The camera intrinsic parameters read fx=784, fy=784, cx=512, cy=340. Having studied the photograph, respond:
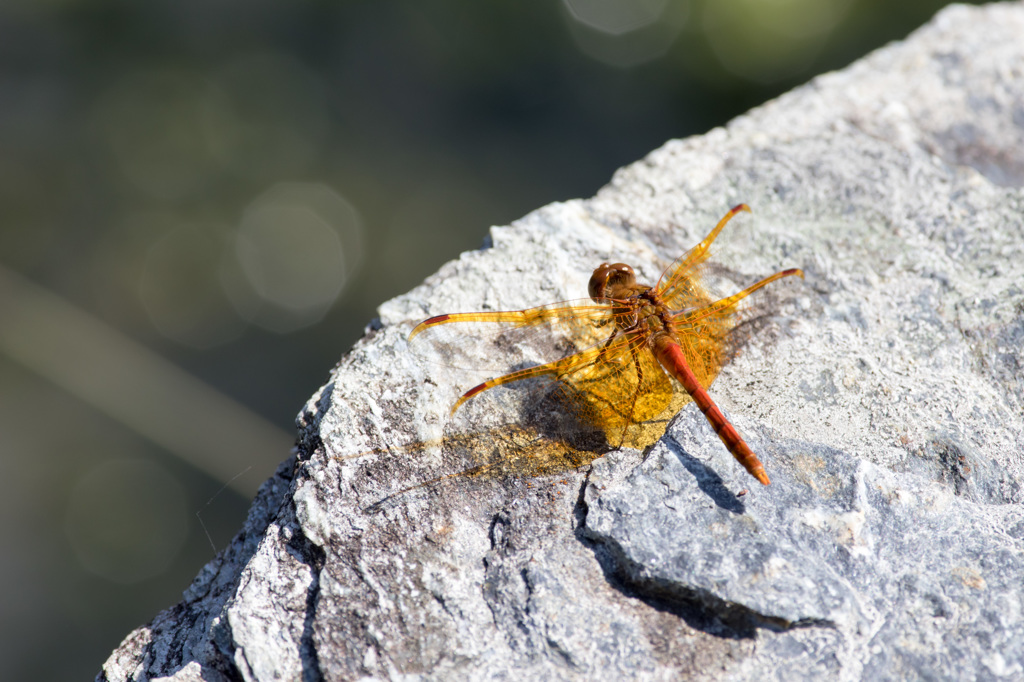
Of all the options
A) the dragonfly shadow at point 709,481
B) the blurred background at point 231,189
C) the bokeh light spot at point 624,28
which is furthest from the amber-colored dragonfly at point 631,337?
the bokeh light spot at point 624,28

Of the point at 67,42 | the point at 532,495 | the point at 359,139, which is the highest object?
the point at 67,42

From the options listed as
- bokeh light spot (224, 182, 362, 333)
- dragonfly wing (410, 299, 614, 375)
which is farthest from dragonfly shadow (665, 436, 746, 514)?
bokeh light spot (224, 182, 362, 333)

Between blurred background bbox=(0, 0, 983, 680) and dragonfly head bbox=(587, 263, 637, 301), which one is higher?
blurred background bbox=(0, 0, 983, 680)

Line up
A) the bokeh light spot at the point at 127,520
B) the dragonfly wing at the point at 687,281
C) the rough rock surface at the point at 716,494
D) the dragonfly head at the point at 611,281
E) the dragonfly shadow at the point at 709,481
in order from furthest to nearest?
the bokeh light spot at the point at 127,520
the dragonfly wing at the point at 687,281
the dragonfly head at the point at 611,281
the dragonfly shadow at the point at 709,481
the rough rock surface at the point at 716,494

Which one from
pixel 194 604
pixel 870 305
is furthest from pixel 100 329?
pixel 870 305

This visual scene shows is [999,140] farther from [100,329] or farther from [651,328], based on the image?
[100,329]

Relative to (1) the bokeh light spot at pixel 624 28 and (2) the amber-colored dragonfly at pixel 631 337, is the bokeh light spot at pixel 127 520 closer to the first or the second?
(2) the amber-colored dragonfly at pixel 631 337

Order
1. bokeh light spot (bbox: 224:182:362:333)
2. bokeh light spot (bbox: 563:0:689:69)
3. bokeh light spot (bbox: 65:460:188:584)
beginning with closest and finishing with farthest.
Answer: bokeh light spot (bbox: 65:460:188:584), bokeh light spot (bbox: 224:182:362:333), bokeh light spot (bbox: 563:0:689:69)

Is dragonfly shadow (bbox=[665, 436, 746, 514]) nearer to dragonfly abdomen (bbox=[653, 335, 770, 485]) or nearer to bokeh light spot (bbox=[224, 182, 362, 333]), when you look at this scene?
dragonfly abdomen (bbox=[653, 335, 770, 485])
